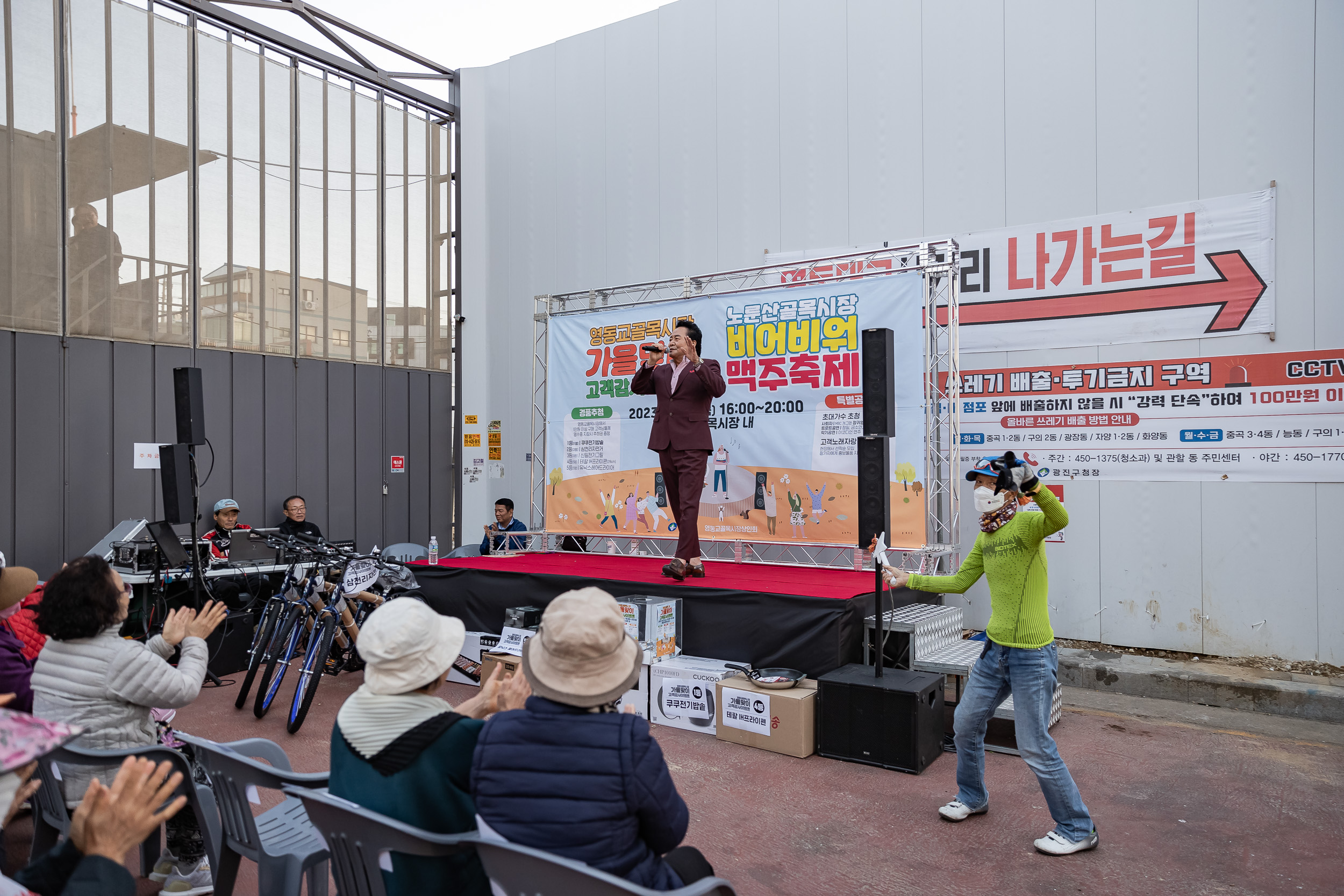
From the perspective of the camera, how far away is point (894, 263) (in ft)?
22.7

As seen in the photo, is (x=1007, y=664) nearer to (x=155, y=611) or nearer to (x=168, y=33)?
(x=155, y=611)

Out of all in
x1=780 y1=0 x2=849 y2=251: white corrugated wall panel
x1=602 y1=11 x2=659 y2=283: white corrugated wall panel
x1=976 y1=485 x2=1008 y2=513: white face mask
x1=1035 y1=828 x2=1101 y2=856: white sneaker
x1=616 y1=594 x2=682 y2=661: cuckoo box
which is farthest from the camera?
x1=602 y1=11 x2=659 y2=283: white corrugated wall panel

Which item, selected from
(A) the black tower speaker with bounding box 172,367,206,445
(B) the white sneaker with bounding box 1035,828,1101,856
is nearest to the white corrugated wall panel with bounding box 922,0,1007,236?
(B) the white sneaker with bounding box 1035,828,1101,856

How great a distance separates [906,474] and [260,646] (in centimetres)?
433

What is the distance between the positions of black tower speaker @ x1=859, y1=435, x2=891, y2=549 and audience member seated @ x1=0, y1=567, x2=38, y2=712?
11.6 ft

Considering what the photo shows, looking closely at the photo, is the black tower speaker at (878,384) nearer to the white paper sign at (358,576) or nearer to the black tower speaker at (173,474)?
the white paper sign at (358,576)

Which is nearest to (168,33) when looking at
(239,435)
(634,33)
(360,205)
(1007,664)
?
(360,205)

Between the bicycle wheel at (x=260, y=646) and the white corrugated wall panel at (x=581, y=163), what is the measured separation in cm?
450

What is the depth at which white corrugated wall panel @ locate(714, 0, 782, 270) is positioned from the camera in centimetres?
751

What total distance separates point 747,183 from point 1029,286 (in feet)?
8.67

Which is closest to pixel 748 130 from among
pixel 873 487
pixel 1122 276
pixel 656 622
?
pixel 1122 276

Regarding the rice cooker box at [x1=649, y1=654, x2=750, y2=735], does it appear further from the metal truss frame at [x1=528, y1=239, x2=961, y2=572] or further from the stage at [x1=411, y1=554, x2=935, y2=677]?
the metal truss frame at [x1=528, y1=239, x2=961, y2=572]

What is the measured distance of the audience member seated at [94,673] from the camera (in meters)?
2.52

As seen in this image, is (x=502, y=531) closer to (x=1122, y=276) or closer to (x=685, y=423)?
(x=685, y=423)
